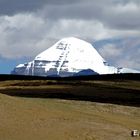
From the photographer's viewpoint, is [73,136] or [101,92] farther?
[101,92]

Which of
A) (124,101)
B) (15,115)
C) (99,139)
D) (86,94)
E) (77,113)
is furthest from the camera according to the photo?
(86,94)

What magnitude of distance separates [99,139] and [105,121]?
4.10 m

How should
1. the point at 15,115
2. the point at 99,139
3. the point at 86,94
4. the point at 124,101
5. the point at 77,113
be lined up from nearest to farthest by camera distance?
the point at 99,139 < the point at 15,115 < the point at 77,113 < the point at 124,101 < the point at 86,94

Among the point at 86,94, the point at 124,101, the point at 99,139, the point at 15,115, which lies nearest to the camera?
the point at 99,139

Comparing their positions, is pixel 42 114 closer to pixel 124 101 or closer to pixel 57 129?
pixel 57 129

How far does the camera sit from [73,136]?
→ 78.9 ft

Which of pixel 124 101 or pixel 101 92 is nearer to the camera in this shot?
pixel 124 101

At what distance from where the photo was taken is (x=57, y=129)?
81.9 feet

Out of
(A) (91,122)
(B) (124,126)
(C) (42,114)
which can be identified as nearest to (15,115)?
(C) (42,114)

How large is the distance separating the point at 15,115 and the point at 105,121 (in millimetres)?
4530

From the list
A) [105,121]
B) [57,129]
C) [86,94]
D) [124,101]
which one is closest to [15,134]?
[57,129]

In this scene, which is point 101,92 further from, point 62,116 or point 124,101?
point 62,116

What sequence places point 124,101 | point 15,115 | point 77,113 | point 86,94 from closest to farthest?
1. point 15,115
2. point 77,113
3. point 124,101
4. point 86,94

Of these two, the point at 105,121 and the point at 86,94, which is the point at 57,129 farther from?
the point at 86,94
